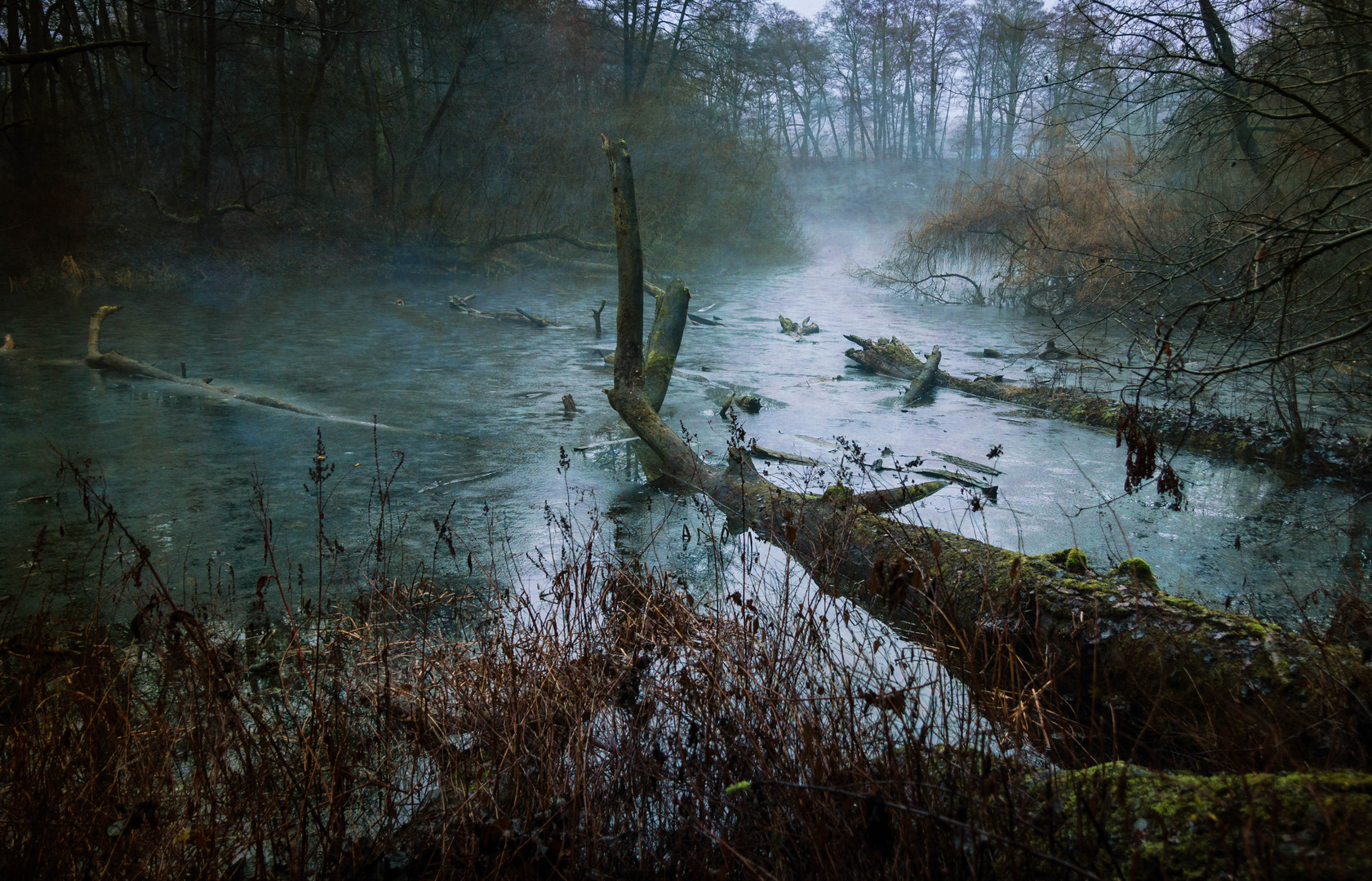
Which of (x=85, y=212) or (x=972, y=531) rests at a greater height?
(x=85, y=212)

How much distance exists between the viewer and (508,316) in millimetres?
18156

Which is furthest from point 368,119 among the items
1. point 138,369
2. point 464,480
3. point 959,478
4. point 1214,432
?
point 1214,432

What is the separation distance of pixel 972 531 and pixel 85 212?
20.7m

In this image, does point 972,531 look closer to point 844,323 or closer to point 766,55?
point 844,323

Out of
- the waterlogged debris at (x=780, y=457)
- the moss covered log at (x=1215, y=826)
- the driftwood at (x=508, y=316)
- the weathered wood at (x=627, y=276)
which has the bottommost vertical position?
the waterlogged debris at (x=780, y=457)

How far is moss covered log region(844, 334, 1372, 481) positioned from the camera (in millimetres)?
7754

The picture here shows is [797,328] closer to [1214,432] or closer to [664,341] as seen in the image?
[664,341]

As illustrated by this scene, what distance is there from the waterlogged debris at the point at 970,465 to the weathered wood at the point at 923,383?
2.86 meters

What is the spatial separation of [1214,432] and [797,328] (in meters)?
9.98

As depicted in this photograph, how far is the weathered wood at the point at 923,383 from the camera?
37.6 ft

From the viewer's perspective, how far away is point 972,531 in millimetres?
6457

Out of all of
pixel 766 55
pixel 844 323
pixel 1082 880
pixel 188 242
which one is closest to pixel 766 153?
pixel 766 55

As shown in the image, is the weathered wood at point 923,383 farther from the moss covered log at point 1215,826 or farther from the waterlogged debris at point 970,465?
the moss covered log at point 1215,826

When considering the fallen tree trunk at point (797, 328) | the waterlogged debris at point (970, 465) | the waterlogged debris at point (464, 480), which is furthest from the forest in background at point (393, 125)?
the waterlogged debris at point (464, 480)
